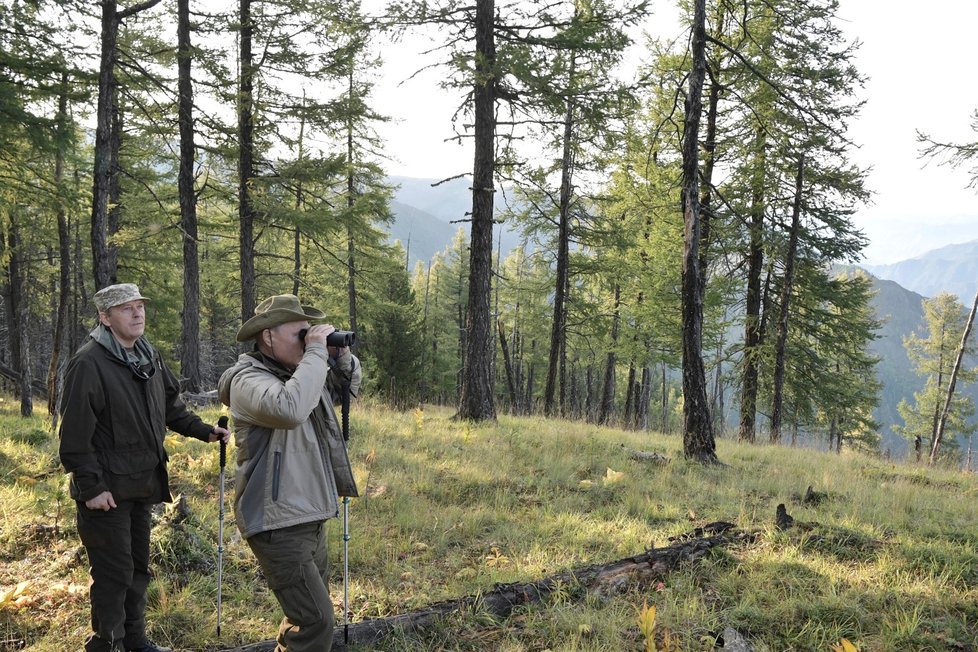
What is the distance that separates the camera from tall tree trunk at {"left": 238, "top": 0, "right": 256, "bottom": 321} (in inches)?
449

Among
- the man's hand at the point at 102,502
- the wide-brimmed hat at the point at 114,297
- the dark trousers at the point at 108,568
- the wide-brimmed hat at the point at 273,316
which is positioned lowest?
the dark trousers at the point at 108,568

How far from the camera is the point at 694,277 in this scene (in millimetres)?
8414

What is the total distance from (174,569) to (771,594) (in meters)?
4.69

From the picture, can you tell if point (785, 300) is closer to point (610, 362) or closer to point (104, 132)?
point (610, 362)

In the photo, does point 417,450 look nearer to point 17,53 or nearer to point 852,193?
point 17,53

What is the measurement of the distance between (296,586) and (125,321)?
1.98 metres

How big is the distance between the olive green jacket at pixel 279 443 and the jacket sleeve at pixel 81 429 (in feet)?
3.04

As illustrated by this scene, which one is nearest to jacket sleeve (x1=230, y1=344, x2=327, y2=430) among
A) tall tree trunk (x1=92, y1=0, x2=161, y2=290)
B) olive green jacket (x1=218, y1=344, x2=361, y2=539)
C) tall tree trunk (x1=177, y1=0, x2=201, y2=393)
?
olive green jacket (x1=218, y1=344, x2=361, y2=539)

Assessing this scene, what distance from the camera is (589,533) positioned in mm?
5379

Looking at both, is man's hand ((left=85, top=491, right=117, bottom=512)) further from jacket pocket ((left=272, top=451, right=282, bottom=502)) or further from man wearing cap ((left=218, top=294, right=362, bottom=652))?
jacket pocket ((left=272, top=451, right=282, bottom=502))

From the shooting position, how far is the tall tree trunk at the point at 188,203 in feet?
38.3

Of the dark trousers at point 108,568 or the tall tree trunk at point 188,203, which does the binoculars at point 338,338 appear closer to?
the dark trousers at point 108,568

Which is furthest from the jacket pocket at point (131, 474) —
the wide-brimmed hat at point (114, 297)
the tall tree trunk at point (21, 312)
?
the tall tree trunk at point (21, 312)

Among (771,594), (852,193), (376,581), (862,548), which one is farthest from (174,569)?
(852,193)
